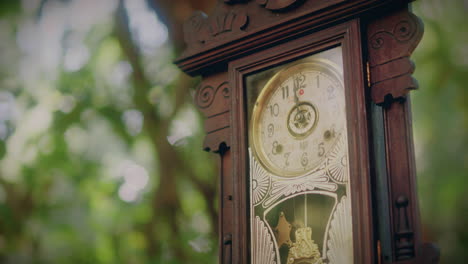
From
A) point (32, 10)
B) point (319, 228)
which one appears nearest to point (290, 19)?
point (319, 228)

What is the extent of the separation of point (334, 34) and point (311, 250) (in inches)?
26.7

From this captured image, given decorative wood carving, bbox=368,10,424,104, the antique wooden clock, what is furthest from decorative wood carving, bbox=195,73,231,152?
decorative wood carving, bbox=368,10,424,104

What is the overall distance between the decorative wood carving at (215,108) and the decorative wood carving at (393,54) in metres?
0.56

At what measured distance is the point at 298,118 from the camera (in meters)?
2.04

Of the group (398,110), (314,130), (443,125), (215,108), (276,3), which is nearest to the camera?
(398,110)

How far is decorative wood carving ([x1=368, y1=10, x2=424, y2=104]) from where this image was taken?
184cm

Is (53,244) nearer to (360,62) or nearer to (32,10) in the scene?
(32,10)

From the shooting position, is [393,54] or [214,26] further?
[214,26]

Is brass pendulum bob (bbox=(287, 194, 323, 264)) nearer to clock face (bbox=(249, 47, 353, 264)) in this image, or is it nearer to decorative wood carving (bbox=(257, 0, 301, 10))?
clock face (bbox=(249, 47, 353, 264))

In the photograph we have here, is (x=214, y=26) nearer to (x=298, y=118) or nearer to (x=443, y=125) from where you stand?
(x=298, y=118)

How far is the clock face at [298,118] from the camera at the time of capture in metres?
1.96

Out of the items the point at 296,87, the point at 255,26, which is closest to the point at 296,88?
the point at 296,87

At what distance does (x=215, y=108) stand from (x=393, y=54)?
2.30 feet

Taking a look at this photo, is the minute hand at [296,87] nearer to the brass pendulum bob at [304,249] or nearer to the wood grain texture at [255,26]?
the wood grain texture at [255,26]
